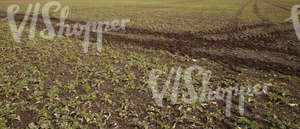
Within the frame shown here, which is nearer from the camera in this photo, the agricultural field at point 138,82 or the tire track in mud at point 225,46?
the agricultural field at point 138,82

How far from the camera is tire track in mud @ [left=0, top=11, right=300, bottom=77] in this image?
9.77 m

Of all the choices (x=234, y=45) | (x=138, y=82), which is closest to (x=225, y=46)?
(x=234, y=45)

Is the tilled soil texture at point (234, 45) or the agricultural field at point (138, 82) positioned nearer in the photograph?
the agricultural field at point (138, 82)

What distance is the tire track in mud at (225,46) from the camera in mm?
9773

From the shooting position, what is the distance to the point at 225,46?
43.6ft

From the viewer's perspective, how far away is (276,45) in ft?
44.2

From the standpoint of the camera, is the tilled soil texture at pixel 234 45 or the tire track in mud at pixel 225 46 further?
the tilled soil texture at pixel 234 45

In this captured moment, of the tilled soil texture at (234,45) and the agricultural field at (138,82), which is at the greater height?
the tilled soil texture at (234,45)

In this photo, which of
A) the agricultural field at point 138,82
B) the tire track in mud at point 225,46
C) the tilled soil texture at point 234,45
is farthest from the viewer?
the tilled soil texture at point 234,45

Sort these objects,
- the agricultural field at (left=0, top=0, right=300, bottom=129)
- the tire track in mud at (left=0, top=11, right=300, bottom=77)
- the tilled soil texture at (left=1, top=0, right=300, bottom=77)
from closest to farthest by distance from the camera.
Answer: the agricultural field at (left=0, top=0, right=300, bottom=129) < the tire track in mud at (left=0, top=11, right=300, bottom=77) < the tilled soil texture at (left=1, top=0, right=300, bottom=77)

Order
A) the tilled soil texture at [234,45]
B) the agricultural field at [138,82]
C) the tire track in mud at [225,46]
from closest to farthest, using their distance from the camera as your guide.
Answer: the agricultural field at [138,82] → the tire track in mud at [225,46] → the tilled soil texture at [234,45]

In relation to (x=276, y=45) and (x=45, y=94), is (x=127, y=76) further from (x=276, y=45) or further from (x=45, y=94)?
(x=276, y=45)

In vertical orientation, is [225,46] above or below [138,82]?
above

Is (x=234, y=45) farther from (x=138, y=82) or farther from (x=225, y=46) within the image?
(x=138, y=82)
